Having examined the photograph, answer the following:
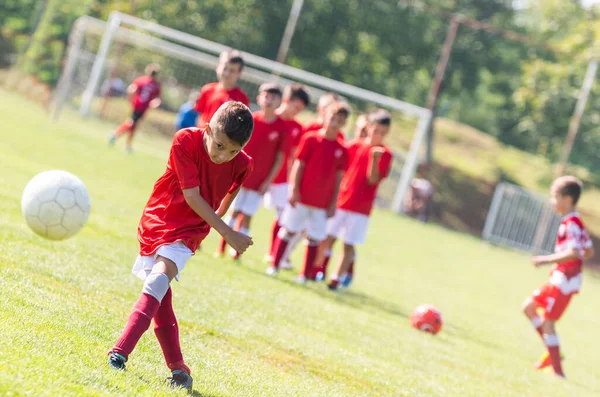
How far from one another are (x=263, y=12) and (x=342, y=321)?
30013 mm

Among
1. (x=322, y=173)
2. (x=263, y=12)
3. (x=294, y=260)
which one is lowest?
(x=294, y=260)

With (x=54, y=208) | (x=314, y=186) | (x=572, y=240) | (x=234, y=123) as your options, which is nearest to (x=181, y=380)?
(x=234, y=123)

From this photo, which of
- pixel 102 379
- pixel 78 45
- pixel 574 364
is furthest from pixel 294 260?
pixel 78 45

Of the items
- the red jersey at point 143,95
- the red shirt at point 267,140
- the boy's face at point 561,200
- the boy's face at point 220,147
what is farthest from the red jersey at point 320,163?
the red jersey at point 143,95

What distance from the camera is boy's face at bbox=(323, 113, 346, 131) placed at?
29.9 ft

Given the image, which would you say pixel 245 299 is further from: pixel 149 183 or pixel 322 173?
pixel 149 183

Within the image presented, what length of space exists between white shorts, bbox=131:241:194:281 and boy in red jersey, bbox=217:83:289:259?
16.4 feet

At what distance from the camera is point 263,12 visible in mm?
36875

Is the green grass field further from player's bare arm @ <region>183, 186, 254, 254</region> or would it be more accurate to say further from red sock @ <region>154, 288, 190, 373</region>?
player's bare arm @ <region>183, 186, 254, 254</region>

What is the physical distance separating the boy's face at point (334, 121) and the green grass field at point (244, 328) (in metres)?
1.62

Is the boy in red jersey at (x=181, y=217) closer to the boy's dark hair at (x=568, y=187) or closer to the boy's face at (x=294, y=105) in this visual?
the boy's dark hair at (x=568, y=187)

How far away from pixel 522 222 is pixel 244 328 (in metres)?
25.9

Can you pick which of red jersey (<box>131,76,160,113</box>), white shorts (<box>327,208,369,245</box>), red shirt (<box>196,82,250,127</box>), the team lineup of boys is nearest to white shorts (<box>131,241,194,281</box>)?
the team lineup of boys

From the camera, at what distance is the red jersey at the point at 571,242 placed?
337 inches
